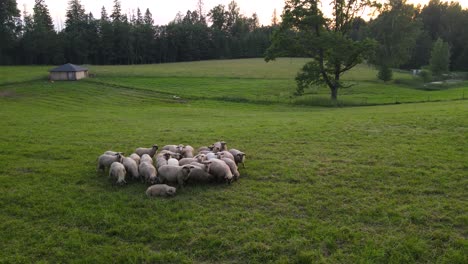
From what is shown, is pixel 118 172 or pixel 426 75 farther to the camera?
pixel 426 75

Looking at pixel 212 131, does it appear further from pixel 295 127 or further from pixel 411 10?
pixel 411 10

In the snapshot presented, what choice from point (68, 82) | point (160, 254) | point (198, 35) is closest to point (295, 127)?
point (160, 254)

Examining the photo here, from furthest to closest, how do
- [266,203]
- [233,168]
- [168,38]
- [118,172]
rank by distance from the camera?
1. [168,38]
2. [233,168]
3. [118,172]
4. [266,203]

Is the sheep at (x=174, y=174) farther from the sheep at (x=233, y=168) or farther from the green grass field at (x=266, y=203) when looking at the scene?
the sheep at (x=233, y=168)

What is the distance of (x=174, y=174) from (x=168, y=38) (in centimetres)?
12568

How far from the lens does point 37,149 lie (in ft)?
52.9

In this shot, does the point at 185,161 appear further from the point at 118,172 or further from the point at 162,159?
the point at 118,172

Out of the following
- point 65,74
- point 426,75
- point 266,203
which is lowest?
point 266,203

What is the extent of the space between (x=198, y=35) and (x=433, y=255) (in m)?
135

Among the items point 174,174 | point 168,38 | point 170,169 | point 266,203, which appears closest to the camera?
point 266,203

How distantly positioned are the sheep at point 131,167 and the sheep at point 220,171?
246cm

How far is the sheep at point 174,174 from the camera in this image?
1106cm

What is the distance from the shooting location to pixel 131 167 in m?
12.0

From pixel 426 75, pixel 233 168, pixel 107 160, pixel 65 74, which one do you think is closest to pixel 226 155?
pixel 233 168
